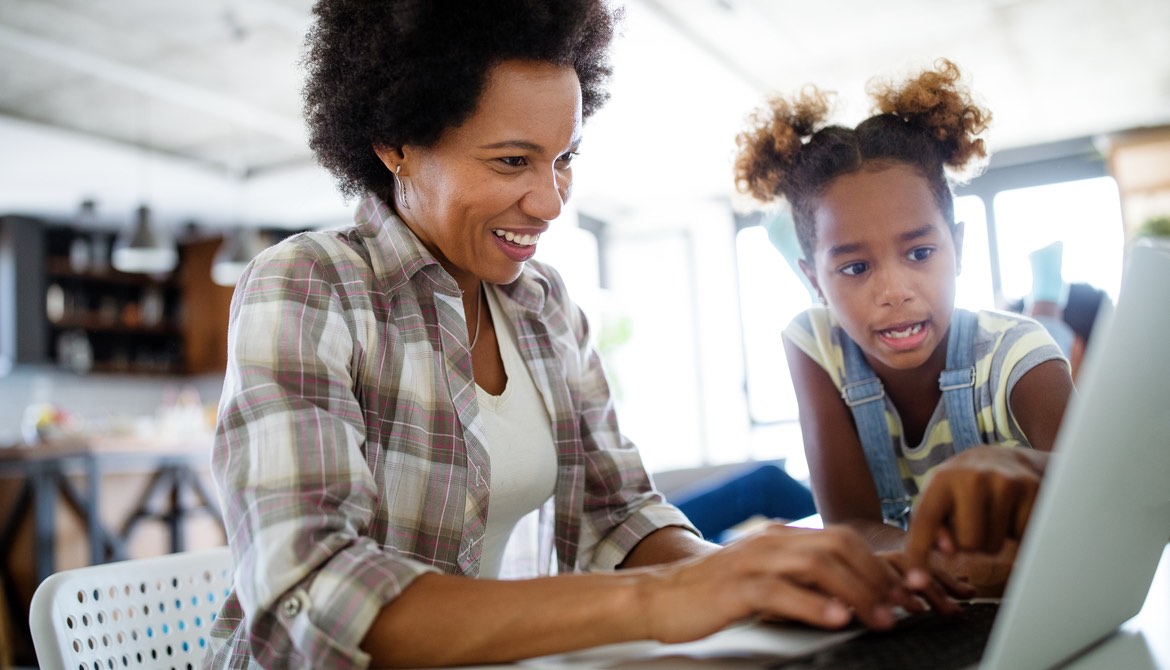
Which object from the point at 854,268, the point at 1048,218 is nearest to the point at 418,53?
the point at 854,268

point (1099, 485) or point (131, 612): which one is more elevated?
point (1099, 485)

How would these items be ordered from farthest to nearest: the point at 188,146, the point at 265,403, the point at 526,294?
1. the point at 188,146
2. the point at 526,294
3. the point at 265,403

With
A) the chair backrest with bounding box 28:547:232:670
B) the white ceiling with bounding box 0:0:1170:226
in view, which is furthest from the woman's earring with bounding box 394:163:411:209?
the white ceiling with bounding box 0:0:1170:226

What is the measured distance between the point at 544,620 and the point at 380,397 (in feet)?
1.34

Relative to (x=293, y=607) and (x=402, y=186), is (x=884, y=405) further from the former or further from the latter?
(x=293, y=607)

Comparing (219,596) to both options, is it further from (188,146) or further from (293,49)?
(188,146)

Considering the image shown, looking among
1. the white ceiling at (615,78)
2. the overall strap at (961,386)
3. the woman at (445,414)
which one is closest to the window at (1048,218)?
the white ceiling at (615,78)

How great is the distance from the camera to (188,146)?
6.23 metres

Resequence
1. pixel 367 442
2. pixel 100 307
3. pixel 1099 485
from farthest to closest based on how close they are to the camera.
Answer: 1. pixel 100 307
2. pixel 367 442
3. pixel 1099 485

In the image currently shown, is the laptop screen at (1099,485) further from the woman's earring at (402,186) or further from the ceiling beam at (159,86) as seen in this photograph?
the ceiling beam at (159,86)

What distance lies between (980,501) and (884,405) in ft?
1.93

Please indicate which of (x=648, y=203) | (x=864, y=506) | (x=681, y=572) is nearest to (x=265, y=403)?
(x=681, y=572)

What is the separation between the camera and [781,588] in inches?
23.0

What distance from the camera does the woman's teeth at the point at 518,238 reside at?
3.64 feet
